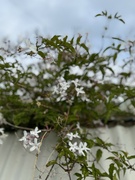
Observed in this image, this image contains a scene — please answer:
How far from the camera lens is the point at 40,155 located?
6.57 feet

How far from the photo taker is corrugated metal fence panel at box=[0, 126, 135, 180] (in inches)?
71.3

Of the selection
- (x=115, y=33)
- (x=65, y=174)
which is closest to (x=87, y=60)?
(x=115, y=33)

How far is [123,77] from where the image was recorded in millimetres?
2578

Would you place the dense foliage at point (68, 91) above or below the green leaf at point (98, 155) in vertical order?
above

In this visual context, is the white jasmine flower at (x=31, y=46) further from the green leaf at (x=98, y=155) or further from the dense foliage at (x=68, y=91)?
the green leaf at (x=98, y=155)

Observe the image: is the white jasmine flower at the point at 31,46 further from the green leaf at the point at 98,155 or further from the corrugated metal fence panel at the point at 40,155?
the green leaf at the point at 98,155

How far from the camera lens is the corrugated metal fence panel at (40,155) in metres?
1.81

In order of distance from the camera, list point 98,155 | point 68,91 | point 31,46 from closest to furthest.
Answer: point 31,46
point 98,155
point 68,91

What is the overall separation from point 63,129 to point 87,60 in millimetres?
501

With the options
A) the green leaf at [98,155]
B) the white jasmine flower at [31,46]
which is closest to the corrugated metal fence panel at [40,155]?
the green leaf at [98,155]

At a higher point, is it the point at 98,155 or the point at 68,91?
the point at 68,91

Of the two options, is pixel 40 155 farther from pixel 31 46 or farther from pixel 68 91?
pixel 31 46

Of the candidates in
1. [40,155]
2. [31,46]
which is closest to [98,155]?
[40,155]

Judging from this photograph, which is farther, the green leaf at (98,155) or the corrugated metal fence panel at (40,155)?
the green leaf at (98,155)
